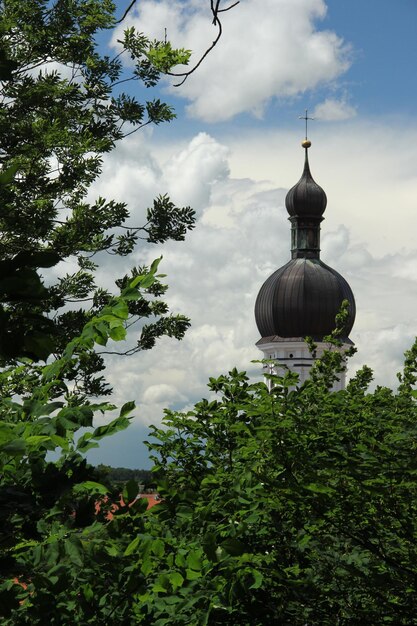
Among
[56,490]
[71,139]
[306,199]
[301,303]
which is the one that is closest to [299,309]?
[301,303]

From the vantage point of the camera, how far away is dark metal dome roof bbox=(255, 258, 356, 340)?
6969 centimetres

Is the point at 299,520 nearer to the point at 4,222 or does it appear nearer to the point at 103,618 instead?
the point at 103,618

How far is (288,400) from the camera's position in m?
7.87

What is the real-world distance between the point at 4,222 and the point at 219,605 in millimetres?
11238

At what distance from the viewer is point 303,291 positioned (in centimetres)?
7000

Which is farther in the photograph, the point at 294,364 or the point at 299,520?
the point at 294,364

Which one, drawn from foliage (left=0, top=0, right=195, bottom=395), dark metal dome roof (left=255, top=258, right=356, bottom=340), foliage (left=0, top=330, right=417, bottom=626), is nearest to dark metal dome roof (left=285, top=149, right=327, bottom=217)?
dark metal dome roof (left=255, top=258, right=356, bottom=340)

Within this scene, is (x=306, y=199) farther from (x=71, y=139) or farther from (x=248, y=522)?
(x=248, y=522)

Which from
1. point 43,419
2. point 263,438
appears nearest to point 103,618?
point 43,419

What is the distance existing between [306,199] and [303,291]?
901 cm

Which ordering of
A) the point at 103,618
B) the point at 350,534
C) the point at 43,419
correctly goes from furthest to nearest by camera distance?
the point at 350,534 < the point at 103,618 < the point at 43,419

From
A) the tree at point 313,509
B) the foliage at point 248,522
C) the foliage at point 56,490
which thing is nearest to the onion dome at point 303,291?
the foliage at point 248,522

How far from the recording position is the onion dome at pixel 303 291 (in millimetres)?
69688

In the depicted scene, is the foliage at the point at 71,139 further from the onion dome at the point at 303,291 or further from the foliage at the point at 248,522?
the onion dome at the point at 303,291
